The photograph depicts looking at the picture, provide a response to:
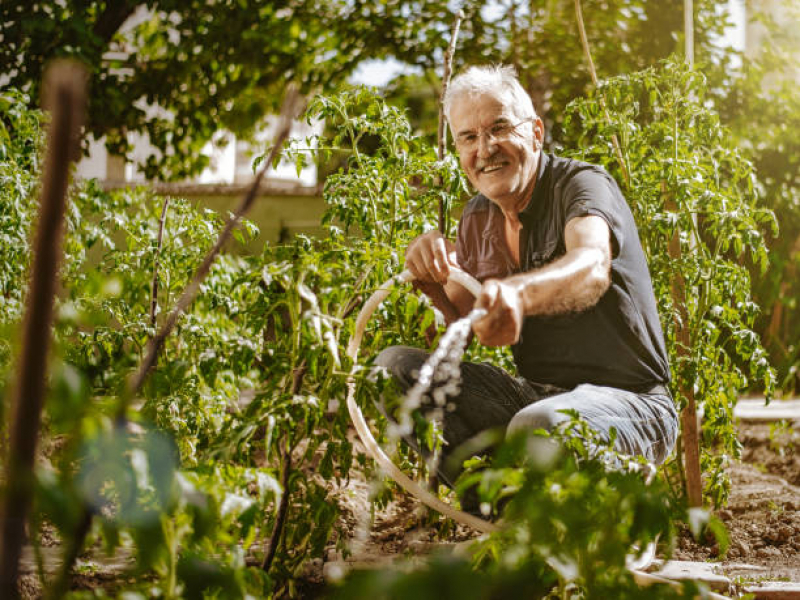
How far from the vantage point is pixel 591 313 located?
7.09ft

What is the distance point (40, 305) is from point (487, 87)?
193 cm

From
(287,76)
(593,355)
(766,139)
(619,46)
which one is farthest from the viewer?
(287,76)

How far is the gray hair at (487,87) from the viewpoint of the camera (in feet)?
7.48

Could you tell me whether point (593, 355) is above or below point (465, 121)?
below

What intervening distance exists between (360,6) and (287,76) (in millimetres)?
967

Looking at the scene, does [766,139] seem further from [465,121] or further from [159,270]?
[159,270]

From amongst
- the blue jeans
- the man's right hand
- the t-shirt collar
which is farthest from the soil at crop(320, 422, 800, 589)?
the t-shirt collar

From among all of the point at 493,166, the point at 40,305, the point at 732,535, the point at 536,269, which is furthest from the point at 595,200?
the point at 40,305

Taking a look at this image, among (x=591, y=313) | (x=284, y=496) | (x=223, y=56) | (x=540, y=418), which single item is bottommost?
(x=284, y=496)

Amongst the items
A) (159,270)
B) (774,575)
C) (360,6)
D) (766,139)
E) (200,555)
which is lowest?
(774,575)

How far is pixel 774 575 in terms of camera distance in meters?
2.30

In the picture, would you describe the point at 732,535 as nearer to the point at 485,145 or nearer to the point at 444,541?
the point at 444,541

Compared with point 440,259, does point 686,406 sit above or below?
below

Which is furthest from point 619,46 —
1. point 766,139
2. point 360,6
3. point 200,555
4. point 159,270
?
point 200,555
